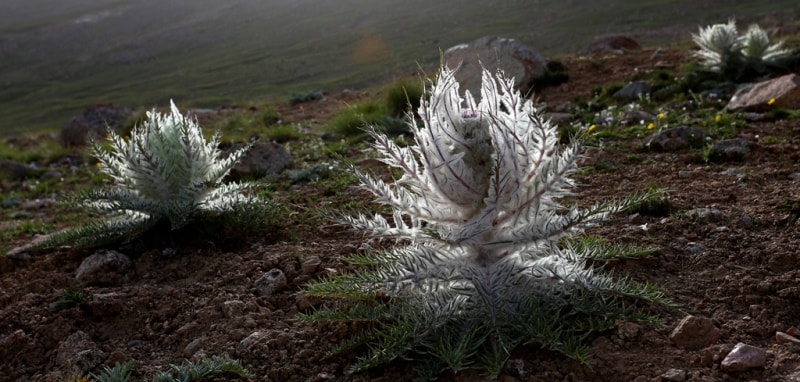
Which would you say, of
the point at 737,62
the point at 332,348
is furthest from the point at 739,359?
the point at 737,62

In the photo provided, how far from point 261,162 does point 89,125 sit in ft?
30.8

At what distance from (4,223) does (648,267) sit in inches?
260

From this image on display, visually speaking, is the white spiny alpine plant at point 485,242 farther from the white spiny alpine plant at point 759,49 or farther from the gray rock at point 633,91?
the white spiny alpine plant at point 759,49

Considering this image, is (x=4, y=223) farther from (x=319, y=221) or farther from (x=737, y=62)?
(x=737, y=62)

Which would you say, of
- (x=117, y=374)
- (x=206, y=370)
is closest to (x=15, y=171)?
(x=117, y=374)

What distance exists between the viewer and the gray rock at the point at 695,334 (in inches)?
111

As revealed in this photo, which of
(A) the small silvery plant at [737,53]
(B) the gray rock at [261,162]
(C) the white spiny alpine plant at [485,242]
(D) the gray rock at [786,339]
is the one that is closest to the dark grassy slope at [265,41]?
(A) the small silvery plant at [737,53]

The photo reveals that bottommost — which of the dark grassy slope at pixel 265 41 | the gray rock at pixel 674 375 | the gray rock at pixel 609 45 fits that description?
the dark grassy slope at pixel 265 41

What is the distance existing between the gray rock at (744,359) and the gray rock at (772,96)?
5380 mm

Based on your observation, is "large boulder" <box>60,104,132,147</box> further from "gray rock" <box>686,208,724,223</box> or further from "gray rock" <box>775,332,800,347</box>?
"gray rock" <box>775,332,800,347</box>

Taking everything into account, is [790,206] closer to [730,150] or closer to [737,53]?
[730,150]

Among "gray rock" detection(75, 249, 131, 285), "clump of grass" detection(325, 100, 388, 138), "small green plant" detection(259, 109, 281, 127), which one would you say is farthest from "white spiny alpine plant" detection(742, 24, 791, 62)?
"gray rock" detection(75, 249, 131, 285)

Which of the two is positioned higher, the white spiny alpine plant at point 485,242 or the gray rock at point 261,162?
the white spiny alpine plant at point 485,242

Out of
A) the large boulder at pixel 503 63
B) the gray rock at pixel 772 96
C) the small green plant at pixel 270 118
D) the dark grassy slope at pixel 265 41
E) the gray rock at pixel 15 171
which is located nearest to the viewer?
the gray rock at pixel 772 96
